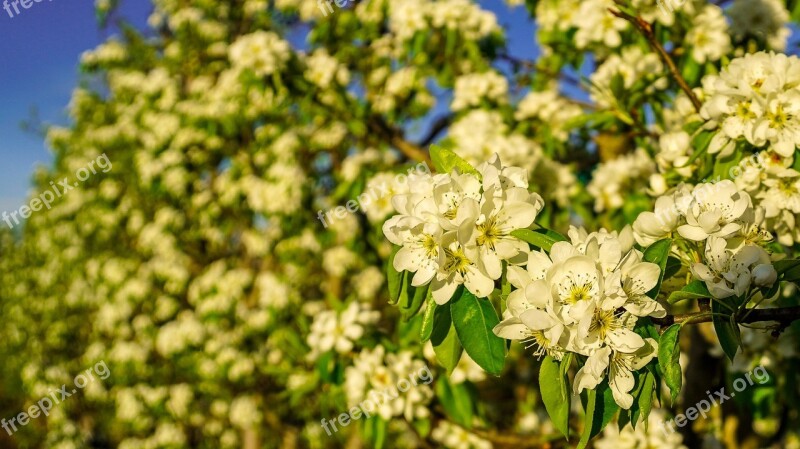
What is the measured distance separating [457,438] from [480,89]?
148cm

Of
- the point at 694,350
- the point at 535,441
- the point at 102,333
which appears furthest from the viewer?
the point at 102,333

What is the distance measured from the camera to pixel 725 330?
800 mm

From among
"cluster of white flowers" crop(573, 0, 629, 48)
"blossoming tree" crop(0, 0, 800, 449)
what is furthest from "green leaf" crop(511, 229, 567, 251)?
"cluster of white flowers" crop(573, 0, 629, 48)

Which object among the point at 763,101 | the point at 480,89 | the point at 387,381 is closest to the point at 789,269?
the point at 763,101

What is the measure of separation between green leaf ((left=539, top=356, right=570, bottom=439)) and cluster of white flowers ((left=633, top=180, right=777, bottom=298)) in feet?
0.74

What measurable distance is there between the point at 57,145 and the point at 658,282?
7.24m

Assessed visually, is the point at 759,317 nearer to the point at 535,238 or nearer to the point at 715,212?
the point at 715,212

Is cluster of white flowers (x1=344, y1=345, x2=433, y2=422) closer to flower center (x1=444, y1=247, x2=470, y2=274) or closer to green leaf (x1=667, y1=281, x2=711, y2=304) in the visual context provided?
flower center (x1=444, y1=247, x2=470, y2=274)

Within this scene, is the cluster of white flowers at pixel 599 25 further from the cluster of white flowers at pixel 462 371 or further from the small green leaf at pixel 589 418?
the small green leaf at pixel 589 418

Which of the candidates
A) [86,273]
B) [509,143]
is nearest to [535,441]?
[509,143]

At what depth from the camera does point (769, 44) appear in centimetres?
186

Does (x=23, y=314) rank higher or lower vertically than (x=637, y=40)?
lower

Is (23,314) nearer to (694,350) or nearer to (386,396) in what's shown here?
(386,396)

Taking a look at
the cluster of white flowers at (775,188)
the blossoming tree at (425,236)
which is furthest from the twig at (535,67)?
A: the cluster of white flowers at (775,188)
